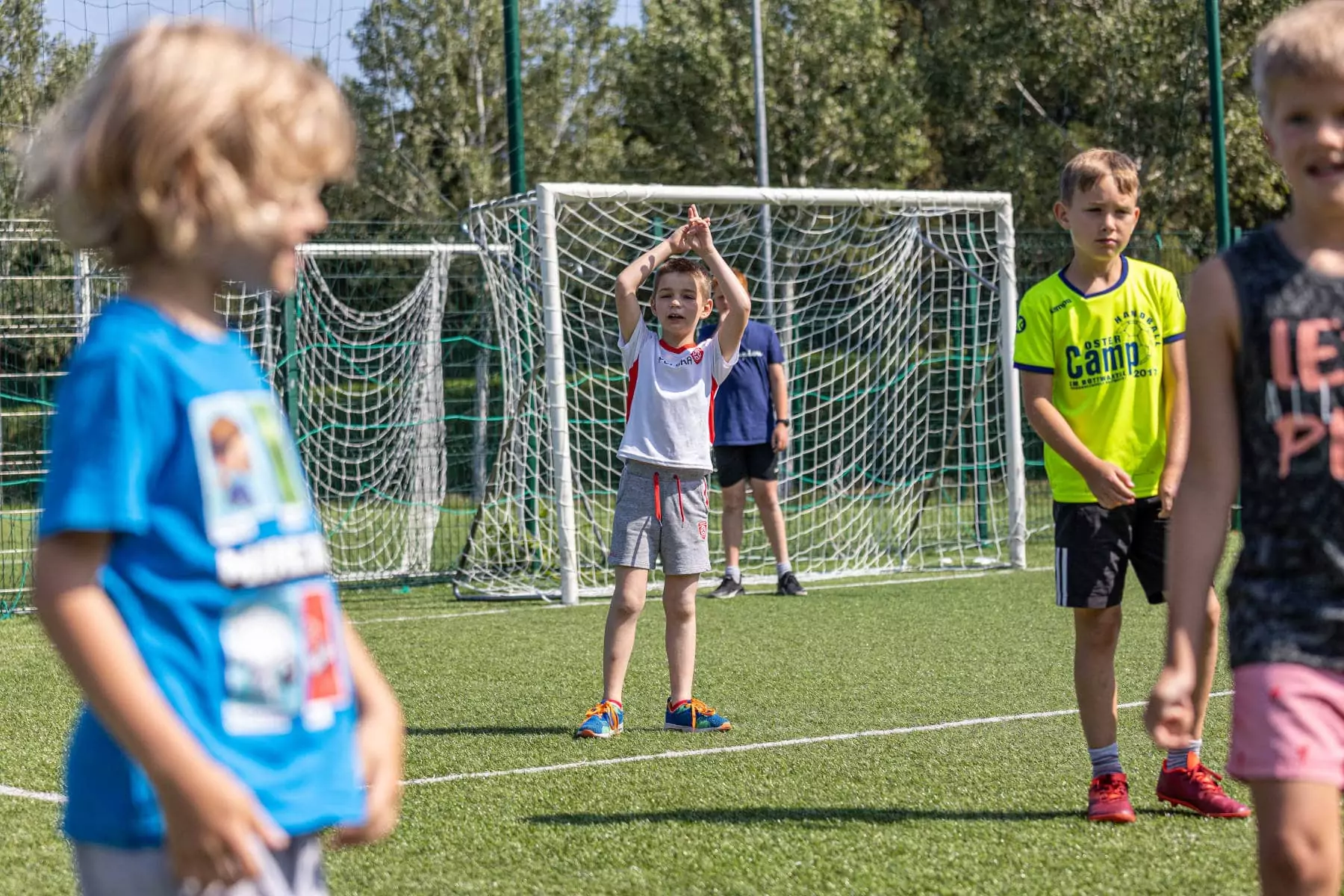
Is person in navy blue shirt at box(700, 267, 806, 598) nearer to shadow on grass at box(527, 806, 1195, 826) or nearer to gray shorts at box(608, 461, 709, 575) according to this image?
gray shorts at box(608, 461, 709, 575)

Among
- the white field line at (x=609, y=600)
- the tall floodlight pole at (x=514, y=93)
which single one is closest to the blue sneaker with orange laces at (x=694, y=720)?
the white field line at (x=609, y=600)

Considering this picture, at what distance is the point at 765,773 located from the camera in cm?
498

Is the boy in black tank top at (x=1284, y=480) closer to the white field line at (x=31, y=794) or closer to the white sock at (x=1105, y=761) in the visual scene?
the white sock at (x=1105, y=761)

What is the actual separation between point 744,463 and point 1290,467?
8086mm

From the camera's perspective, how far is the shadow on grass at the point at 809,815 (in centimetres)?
432

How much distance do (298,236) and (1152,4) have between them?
27.1 metres

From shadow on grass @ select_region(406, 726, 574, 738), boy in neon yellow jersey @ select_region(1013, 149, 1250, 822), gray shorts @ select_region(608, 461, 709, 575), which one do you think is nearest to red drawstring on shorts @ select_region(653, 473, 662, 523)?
gray shorts @ select_region(608, 461, 709, 575)

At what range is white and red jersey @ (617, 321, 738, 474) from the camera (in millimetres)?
5871

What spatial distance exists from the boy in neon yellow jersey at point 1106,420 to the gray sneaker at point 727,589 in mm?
5672

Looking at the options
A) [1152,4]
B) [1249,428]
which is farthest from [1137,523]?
[1152,4]

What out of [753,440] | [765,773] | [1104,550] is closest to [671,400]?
[765,773]

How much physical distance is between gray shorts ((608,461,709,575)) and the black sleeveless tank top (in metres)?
3.59

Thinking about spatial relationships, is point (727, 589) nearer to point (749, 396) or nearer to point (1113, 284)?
point (749, 396)

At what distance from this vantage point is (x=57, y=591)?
5.36 ft
